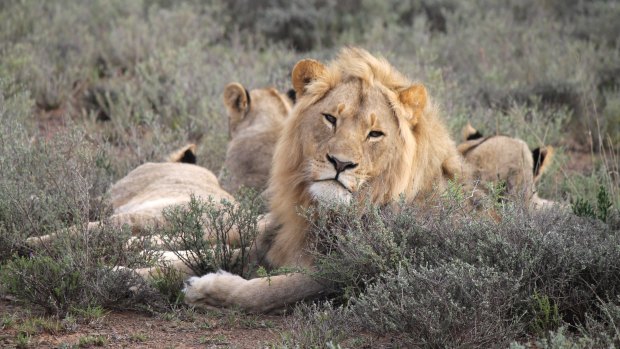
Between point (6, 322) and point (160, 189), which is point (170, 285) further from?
point (160, 189)

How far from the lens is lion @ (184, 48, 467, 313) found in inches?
185

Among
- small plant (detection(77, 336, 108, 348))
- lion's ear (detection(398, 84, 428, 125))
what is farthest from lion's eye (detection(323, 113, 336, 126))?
small plant (detection(77, 336, 108, 348))

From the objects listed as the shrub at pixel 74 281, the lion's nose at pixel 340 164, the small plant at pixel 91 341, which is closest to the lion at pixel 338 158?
the lion's nose at pixel 340 164

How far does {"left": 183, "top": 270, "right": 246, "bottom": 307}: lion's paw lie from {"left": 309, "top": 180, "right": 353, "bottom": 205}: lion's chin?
0.72m

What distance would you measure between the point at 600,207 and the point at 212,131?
453 centimetres

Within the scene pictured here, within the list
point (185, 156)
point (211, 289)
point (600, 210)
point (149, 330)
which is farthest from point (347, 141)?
point (185, 156)

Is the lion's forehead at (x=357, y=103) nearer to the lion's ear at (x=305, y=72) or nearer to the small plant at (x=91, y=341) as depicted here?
the lion's ear at (x=305, y=72)

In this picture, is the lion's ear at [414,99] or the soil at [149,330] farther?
the lion's ear at [414,99]

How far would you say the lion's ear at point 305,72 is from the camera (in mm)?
5055

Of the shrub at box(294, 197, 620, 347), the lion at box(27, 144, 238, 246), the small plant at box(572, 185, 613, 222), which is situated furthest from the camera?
the lion at box(27, 144, 238, 246)

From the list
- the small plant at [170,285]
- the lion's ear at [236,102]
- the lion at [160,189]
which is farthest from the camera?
the lion's ear at [236,102]

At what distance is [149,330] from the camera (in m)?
4.57

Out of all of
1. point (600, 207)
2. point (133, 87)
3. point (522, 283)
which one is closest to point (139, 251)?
point (522, 283)

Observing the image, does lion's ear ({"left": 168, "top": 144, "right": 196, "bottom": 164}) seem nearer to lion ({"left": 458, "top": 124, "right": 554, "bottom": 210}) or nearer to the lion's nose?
lion ({"left": 458, "top": 124, "right": 554, "bottom": 210})
